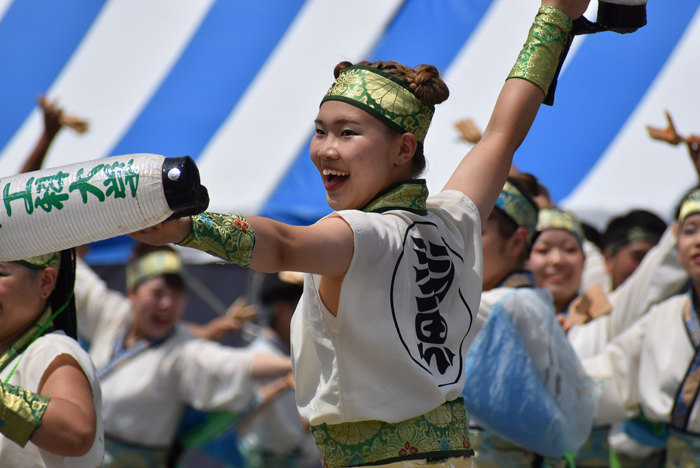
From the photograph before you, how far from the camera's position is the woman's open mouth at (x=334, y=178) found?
5.03 ft

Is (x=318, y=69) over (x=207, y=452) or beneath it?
over

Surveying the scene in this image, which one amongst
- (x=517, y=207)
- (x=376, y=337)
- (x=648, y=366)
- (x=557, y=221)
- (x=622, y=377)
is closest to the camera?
(x=376, y=337)

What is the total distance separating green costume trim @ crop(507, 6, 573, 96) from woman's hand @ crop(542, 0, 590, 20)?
2 cm

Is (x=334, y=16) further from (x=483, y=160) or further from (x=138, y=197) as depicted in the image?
(x=138, y=197)

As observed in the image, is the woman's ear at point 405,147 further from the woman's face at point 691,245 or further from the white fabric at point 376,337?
the woman's face at point 691,245

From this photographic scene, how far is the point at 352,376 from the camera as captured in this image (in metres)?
1.44

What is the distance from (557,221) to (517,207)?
1125 millimetres

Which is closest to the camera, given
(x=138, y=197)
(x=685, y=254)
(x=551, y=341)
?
(x=138, y=197)

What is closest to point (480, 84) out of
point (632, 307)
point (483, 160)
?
point (632, 307)

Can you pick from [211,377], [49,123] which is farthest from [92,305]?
[49,123]

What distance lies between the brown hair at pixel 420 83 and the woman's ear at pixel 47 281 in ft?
3.13

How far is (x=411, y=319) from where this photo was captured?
1487 millimetres

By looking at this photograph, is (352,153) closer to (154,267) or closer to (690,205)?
(690,205)

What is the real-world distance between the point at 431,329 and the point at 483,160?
15.7 inches
